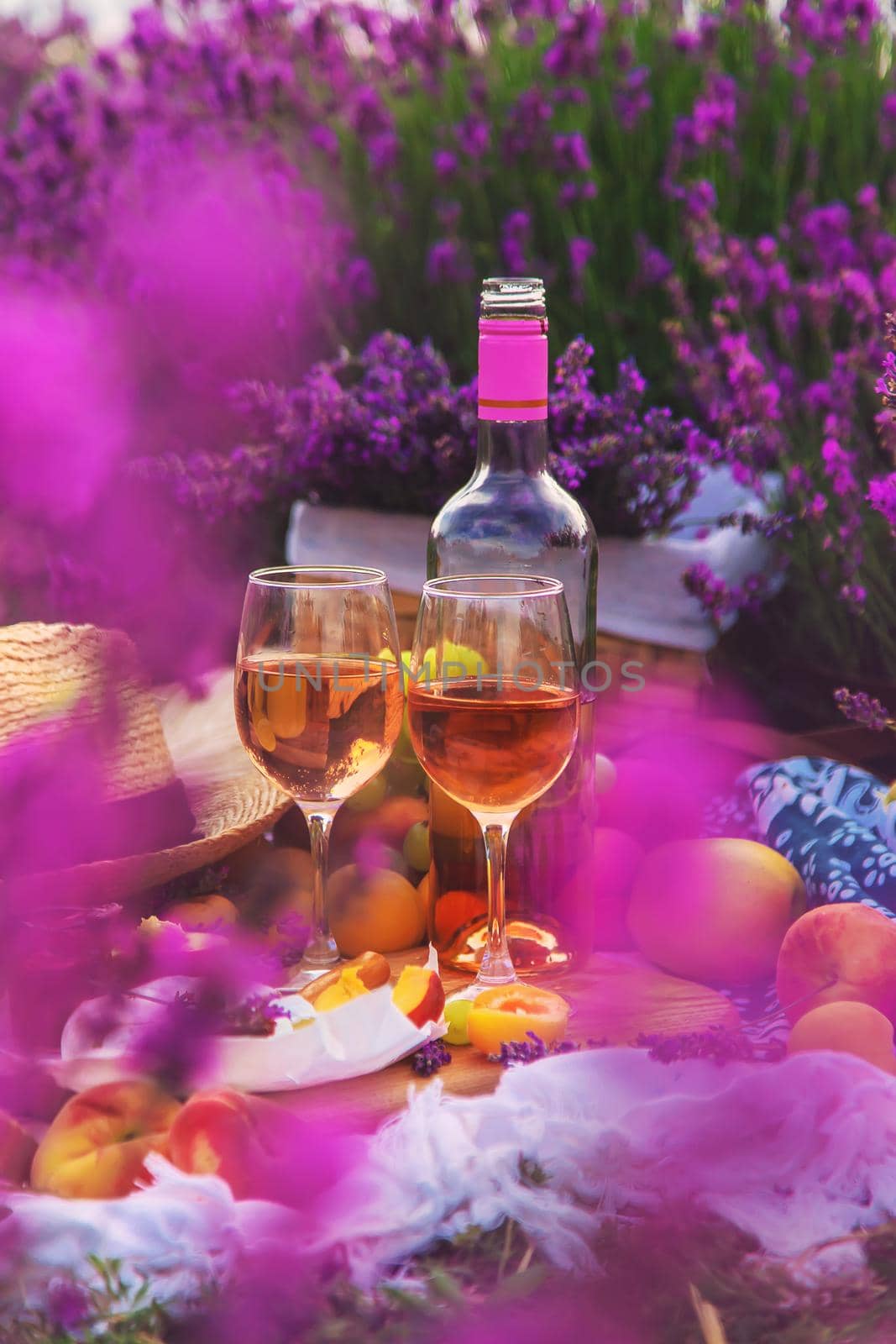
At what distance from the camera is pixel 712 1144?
0.84 meters

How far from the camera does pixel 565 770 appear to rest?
1.23 m

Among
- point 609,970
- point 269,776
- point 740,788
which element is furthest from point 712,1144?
point 740,788

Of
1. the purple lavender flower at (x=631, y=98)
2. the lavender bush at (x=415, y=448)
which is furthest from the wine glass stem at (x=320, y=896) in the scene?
the purple lavender flower at (x=631, y=98)

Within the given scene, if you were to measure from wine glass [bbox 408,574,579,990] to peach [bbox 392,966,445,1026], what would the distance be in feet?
0.43

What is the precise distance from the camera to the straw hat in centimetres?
113

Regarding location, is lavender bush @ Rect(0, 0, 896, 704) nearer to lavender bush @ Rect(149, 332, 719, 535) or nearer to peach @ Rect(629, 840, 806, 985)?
lavender bush @ Rect(149, 332, 719, 535)

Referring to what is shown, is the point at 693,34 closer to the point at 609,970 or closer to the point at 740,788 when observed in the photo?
the point at 740,788

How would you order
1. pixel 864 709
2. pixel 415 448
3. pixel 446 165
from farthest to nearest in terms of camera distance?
pixel 446 165 < pixel 415 448 < pixel 864 709

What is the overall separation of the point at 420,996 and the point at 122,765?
34 cm

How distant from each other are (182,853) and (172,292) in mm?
1332

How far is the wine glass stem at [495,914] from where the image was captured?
3.60 feet

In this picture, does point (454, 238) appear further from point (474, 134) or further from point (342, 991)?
point (342, 991)

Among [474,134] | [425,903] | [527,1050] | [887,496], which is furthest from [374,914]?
[474,134]

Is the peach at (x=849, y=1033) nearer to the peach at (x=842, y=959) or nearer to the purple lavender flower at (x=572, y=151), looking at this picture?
the peach at (x=842, y=959)
